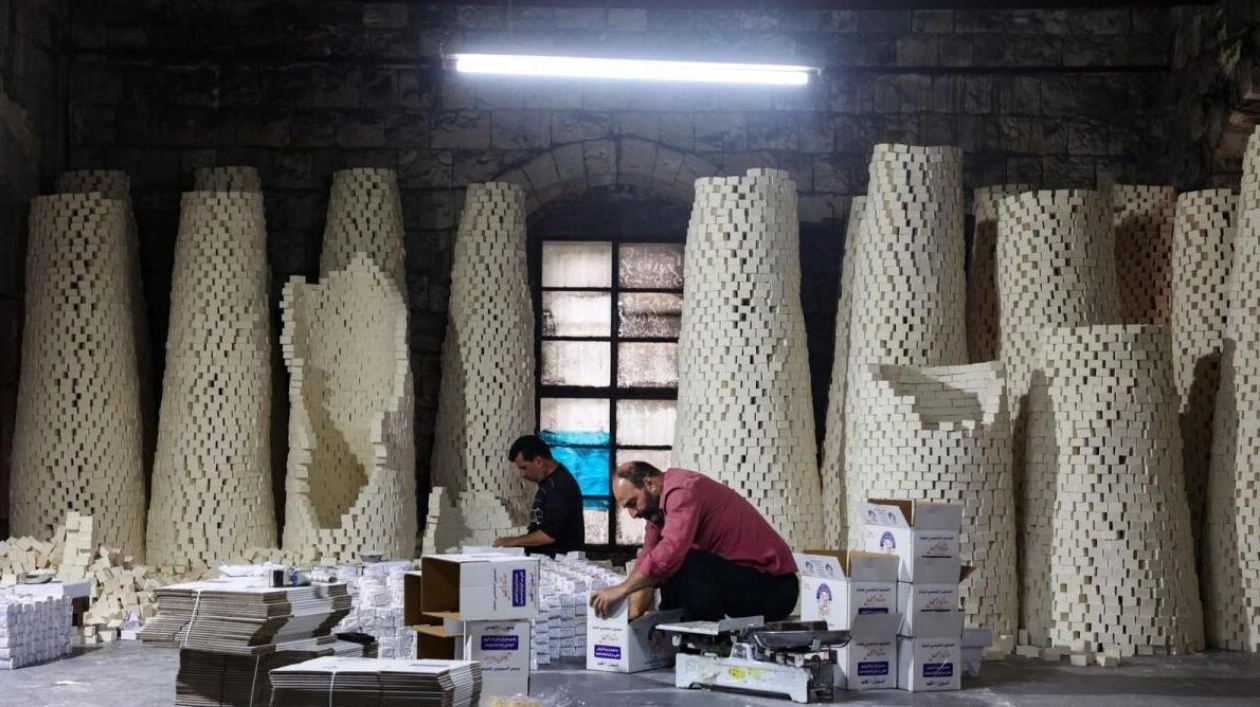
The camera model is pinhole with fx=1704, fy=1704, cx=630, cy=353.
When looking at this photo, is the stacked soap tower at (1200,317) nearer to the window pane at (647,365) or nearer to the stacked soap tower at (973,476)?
the stacked soap tower at (973,476)

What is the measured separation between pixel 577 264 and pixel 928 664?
5175 mm

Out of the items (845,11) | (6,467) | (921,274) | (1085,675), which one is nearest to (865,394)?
(921,274)

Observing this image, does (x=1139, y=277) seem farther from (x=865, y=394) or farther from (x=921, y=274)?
(x=865, y=394)

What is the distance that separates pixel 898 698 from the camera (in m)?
6.96

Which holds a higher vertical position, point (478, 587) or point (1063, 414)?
point (1063, 414)

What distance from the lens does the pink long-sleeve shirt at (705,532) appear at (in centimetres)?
728

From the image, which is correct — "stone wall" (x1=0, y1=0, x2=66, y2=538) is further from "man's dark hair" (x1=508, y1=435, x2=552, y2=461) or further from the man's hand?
the man's hand

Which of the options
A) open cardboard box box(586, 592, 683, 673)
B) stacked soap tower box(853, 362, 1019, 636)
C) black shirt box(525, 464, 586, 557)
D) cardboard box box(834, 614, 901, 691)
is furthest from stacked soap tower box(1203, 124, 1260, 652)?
black shirt box(525, 464, 586, 557)

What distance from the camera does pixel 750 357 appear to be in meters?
9.69

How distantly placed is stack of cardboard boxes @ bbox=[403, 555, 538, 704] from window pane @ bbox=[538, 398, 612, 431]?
15.9 ft

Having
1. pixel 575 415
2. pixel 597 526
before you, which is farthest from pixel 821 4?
pixel 597 526

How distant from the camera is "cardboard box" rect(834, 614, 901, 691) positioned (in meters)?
7.11

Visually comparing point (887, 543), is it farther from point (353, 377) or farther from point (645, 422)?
point (353, 377)

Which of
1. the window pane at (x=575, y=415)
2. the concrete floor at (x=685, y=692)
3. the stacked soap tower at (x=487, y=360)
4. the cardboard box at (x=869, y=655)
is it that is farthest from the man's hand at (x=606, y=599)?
the window pane at (x=575, y=415)
